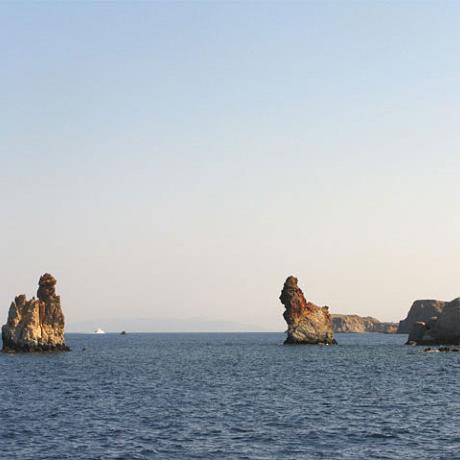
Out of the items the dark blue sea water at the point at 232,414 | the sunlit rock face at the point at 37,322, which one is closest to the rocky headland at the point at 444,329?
the dark blue sea water at the point at 232,414

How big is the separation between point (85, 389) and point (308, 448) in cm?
3743

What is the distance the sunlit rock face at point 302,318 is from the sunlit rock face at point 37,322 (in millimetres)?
51473

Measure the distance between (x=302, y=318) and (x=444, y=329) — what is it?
103 feet

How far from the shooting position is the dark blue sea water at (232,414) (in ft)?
130

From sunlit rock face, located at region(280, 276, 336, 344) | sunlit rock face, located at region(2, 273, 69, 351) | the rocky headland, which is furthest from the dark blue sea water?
sunlit rock face, located at region(280, 276, 336, 344)

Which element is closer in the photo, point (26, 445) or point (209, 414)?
point (26, 445)

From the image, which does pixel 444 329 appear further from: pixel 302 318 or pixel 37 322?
pixel 37 322

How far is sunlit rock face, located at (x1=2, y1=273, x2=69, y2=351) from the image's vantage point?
128 m

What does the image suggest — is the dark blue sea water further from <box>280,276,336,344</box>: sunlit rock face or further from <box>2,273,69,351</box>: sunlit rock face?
<box>280,276,336,344</box>: sunlit rock face

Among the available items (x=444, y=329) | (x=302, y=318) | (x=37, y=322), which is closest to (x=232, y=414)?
(x=37, y=322)

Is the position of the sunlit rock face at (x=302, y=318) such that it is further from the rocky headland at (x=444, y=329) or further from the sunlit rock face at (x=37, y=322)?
the sunlit rock face at (x=37, y=322)

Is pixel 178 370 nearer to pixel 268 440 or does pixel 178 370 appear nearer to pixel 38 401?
pixel 38 401

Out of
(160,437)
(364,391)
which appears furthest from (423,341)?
(160,437)

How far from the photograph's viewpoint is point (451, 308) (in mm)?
144250
